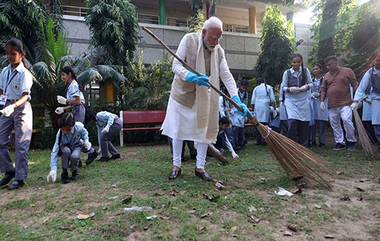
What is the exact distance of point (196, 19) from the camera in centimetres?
1398

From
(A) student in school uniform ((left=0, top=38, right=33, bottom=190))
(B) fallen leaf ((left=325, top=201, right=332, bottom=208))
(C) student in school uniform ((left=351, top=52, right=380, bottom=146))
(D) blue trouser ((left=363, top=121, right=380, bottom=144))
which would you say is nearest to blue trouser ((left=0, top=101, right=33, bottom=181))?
(A) student in school uniform ((left=0, top=38, right=33, bottom=190))

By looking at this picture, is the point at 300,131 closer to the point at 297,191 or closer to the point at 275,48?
the point at 297,191

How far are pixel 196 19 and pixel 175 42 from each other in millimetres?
2028

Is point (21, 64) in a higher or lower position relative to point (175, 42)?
lower

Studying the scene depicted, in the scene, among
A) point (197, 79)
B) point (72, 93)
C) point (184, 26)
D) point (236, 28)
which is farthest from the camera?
point (236, 28)

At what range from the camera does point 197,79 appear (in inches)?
167

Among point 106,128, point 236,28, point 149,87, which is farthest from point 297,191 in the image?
point 236,28

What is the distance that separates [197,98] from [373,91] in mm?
4225

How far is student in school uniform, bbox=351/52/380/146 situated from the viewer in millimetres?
6914

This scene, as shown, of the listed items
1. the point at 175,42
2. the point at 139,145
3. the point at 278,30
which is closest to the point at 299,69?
the point at 139,145

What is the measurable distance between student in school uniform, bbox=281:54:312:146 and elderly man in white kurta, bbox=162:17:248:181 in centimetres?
333

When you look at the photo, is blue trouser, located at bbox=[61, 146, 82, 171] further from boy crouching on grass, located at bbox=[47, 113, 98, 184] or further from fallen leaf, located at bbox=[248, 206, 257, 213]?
fallen leaf, located at bbox=[248, 206, 257, 213]

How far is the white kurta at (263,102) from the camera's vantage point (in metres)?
8.61

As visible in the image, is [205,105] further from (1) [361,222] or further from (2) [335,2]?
(2) [335,2]
